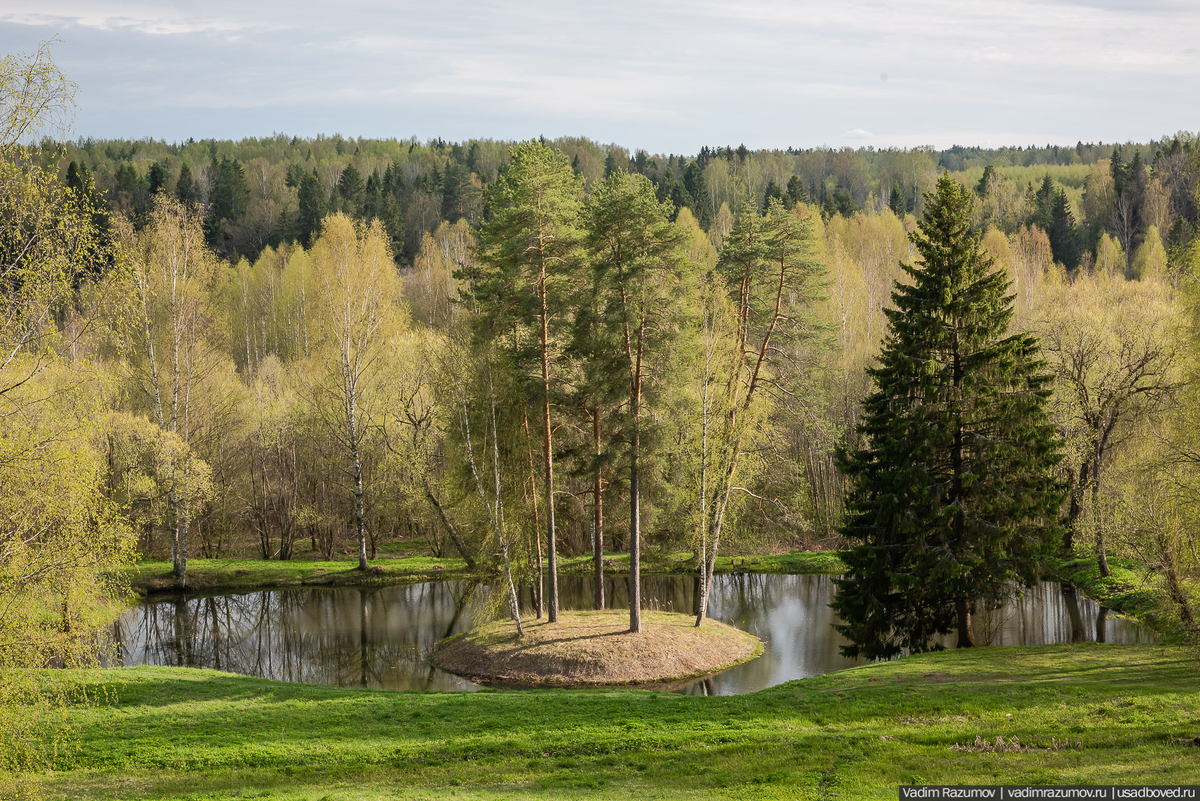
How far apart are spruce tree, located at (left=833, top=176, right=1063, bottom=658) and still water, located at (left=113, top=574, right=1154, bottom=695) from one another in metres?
3.09

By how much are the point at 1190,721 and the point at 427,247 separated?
71950 millimetres

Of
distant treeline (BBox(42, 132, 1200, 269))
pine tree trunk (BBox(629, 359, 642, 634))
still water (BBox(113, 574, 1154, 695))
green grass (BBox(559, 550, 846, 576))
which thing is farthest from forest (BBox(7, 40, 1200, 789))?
distant treeline (BBox(42, 132, 1200, 269))

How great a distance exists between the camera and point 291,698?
20328 millimetres

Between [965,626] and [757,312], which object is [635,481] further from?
[965,626]

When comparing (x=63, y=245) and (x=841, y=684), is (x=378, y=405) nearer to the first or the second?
(x=841, y=684)

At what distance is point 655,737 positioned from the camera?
1565cm

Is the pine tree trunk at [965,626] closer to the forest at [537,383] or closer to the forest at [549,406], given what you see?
the forest at [549,406]

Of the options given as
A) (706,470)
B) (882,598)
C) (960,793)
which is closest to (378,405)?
(706,470)

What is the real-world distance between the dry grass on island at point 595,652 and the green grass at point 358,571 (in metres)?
11.5

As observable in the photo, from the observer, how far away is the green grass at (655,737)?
12891mm

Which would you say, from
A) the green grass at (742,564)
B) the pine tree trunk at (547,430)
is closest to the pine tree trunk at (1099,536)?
A: the green grass at (742,564)

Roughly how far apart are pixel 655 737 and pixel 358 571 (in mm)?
28513

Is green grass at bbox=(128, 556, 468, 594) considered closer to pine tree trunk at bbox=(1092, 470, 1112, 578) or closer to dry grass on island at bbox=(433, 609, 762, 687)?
dry grass on island at bbox=(433, 609, 762, 687)

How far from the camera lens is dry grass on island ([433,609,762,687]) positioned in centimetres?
2486
